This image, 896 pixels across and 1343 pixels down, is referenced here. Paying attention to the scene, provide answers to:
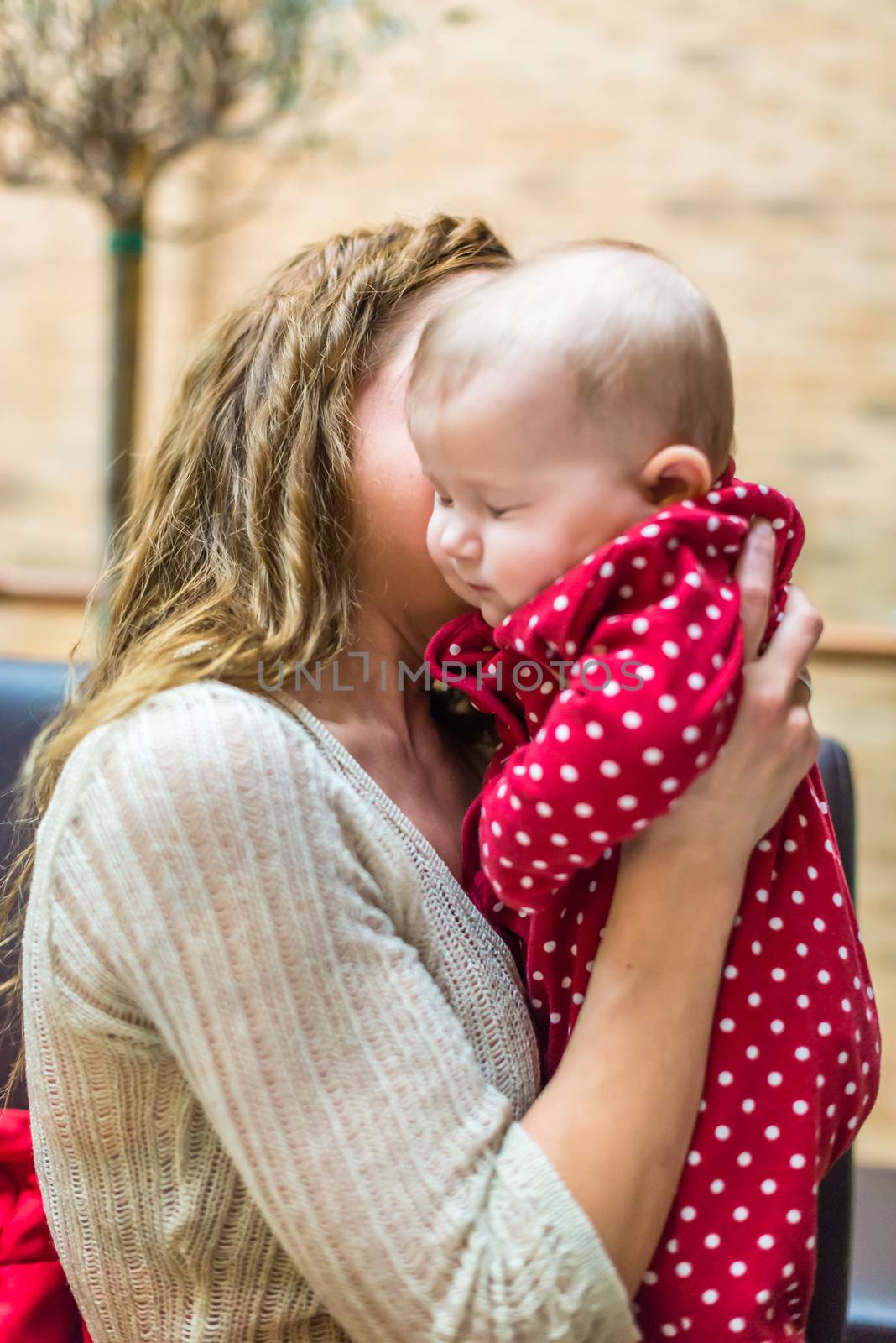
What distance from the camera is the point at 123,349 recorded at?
2.06m

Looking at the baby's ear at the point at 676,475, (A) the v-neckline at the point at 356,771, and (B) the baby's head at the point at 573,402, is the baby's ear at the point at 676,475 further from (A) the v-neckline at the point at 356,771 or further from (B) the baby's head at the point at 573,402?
(A) the v-neckline at the point at 356,771

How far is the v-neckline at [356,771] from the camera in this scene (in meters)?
0.94

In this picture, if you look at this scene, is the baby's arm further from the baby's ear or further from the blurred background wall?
the blurred background wall

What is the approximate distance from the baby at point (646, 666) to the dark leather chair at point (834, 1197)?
405 millimetres

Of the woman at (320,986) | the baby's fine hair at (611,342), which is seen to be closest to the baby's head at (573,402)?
the baby's fine hair at (611,342)

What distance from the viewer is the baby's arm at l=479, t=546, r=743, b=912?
76cm

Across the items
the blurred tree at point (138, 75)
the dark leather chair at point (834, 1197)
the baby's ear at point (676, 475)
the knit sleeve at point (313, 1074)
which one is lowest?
the dark leather chair at point (834, 1197)

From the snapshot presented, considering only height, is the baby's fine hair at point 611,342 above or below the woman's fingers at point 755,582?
above

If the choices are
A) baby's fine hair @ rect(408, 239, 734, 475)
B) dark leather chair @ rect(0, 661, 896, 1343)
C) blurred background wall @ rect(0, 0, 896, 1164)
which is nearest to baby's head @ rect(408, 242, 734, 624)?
baby's fine hair @ rect(408, 239, 734, 475)

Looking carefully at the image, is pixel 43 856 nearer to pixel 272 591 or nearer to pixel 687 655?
pixel 272 591

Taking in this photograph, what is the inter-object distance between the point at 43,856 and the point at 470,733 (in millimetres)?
510

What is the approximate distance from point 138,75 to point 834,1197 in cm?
169

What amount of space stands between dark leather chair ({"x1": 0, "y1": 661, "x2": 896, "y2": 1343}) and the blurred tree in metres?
0.43

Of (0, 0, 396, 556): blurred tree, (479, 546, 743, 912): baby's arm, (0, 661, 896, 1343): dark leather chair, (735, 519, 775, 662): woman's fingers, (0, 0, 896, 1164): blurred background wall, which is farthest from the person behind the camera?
(0, 0, 896, 1164): blurred background wall
